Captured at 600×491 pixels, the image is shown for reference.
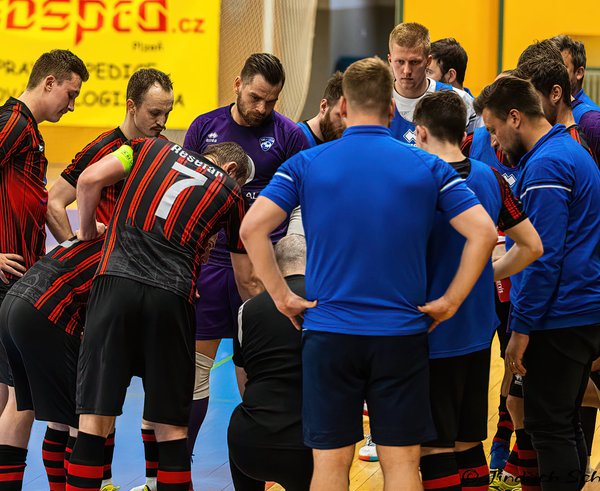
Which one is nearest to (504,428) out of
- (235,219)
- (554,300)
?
(554,300)

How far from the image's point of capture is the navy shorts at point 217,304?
4586mm

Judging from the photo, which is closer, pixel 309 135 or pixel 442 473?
pixel 442 473

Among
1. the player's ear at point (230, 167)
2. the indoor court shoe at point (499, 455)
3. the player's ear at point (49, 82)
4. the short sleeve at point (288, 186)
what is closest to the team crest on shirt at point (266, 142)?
the player's ear at point (230, 167)

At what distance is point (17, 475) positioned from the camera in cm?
380

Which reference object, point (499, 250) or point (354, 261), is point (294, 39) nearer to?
point (499, 250)

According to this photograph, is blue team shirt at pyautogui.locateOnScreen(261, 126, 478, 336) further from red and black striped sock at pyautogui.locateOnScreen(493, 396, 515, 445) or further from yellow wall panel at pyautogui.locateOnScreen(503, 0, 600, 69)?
yellow wall panel at pyautogui.locateOnScreen(503, 0, 600, 69)

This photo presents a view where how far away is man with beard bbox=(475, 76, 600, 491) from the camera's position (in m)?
3.62

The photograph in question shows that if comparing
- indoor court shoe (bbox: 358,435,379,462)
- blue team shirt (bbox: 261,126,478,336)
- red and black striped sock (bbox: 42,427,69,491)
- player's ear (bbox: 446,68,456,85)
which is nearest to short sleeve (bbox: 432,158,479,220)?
blue team shirt (bbox: 261,126,478,336)

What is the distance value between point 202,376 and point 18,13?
21.3ft

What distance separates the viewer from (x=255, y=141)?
187 inches

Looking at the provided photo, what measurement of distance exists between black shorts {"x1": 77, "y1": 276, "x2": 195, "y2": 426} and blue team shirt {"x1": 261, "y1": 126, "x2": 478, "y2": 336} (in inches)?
27.8

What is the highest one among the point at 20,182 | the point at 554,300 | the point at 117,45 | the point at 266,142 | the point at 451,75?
the point at 117,45

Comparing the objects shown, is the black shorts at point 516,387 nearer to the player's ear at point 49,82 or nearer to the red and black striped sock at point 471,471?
the red and black striped sock at point 471,471

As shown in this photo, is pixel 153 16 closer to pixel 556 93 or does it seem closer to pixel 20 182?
pixel 20 182
